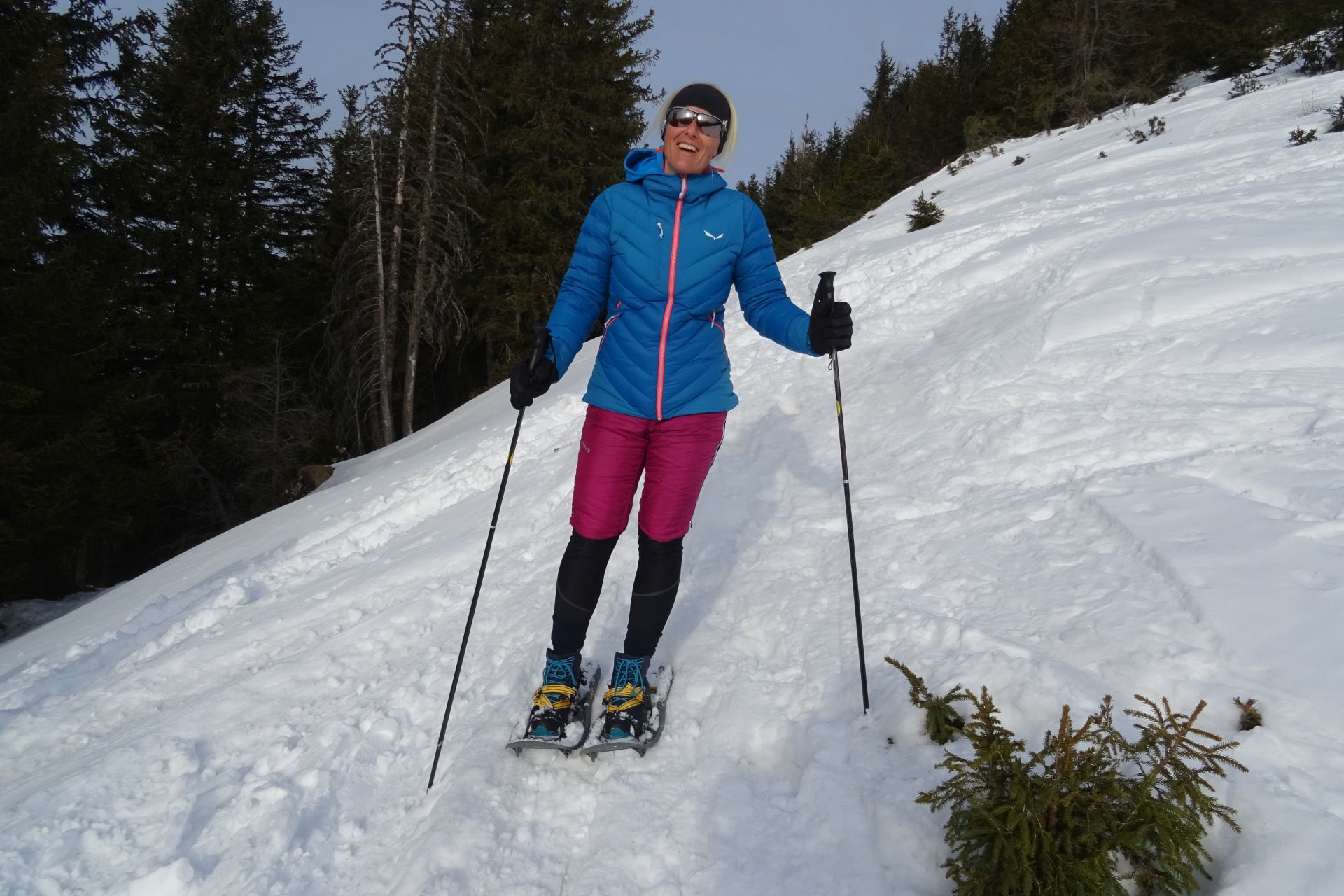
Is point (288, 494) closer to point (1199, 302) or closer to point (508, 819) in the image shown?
point (508, 819)

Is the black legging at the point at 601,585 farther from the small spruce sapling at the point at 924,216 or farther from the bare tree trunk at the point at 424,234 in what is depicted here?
the bare tree trunk at the point at 424,234

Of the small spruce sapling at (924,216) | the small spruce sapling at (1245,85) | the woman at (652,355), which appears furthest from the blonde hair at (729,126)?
the small spruce sapling at (1245,85)

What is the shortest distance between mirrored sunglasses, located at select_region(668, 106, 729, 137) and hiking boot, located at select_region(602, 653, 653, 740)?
217 centimetres

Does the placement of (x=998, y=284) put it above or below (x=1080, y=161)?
below

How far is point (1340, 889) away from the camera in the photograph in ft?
4.88

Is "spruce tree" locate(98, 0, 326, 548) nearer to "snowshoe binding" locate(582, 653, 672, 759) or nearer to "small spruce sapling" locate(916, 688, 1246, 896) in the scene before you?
"snowshoe binding" locate(582, 653, 672, 759)

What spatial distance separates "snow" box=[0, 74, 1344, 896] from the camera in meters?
2.25

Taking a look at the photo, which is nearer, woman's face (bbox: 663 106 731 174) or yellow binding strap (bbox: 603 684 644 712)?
woman's face (bbox: 663 106 731 174)

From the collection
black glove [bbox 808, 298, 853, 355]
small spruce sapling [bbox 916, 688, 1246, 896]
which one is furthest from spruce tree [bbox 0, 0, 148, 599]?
small spruce sapling [bbox 916, 688, 1246, 896]

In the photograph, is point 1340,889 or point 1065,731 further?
point 1065,731

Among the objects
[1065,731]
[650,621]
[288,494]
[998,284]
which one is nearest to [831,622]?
[650,621]

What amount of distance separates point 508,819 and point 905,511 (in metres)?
2.67

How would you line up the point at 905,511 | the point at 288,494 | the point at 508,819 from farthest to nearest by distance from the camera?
1. the point at 288,494
2. the point at 905,511
3. the point at 508,819

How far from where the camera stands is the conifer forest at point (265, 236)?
13.2m
